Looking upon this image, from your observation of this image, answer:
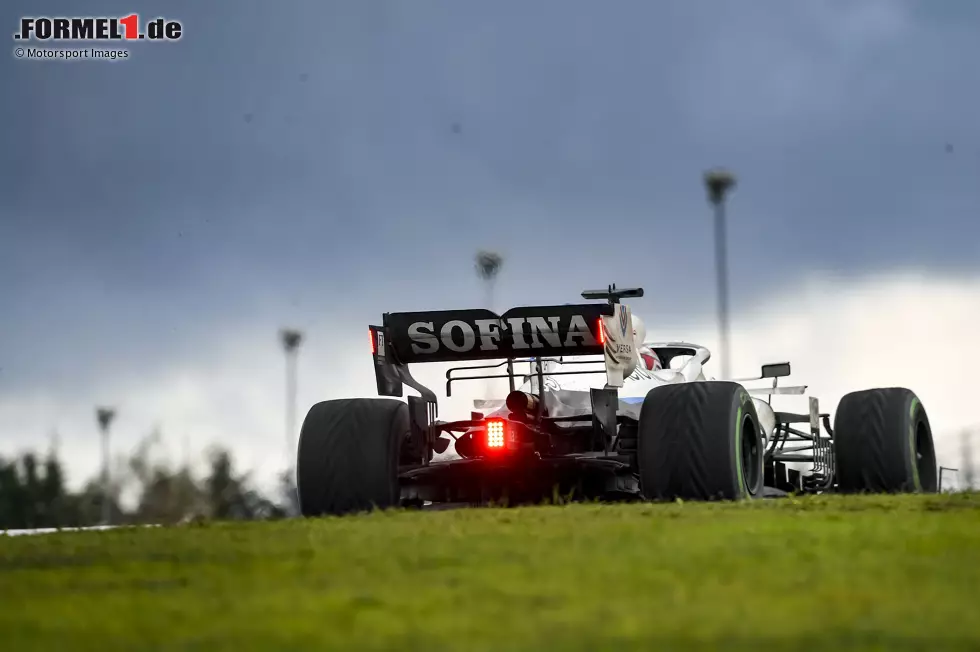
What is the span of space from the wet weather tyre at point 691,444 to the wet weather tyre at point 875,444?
8.51 ft

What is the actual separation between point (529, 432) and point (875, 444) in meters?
3.31

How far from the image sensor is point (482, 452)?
431 inches

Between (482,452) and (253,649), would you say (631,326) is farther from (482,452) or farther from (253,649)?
(253,649)

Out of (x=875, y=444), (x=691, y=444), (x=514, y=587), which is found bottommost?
(x=514, y=587)

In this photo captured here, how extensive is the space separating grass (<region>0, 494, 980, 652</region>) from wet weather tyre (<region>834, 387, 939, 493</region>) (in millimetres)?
5032

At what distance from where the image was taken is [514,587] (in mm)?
4660

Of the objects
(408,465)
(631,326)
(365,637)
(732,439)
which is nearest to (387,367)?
(408,465)

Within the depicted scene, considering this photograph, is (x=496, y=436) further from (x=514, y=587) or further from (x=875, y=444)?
(x=514, y=587)

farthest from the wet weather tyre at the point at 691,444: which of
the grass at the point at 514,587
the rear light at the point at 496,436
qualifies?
the grass at the point at 514,587

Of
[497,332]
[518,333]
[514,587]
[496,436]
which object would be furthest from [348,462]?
[514,587]

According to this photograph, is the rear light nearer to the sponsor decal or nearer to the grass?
the sponsor decal

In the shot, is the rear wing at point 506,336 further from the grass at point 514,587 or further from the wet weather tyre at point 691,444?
the grass at point 514,587

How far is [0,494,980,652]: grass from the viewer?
3781mm

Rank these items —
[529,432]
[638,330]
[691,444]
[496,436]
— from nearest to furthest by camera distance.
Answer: [691,444] < [496,436] < [529,432] < [638,330]
